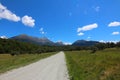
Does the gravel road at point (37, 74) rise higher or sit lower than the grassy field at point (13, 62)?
lower

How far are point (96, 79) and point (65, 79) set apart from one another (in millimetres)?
2147

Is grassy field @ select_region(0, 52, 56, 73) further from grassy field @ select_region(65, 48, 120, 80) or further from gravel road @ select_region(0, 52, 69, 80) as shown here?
grassy field @ select_region(65, 48, 120, 80)

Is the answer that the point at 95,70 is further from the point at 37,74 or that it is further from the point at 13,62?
the point at 13,62

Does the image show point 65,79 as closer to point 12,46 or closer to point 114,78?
point 114,78

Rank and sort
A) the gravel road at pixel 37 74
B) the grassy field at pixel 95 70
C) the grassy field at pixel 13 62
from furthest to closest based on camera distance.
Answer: the grassy field at pixel 13 62 → the gravel road at pixel 37 74 → the grassy field at pixel 95 70

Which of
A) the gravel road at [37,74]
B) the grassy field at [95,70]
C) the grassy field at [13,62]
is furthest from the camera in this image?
the grassy field at [13,62]

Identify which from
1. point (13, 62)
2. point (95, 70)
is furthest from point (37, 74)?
point (13, 62)

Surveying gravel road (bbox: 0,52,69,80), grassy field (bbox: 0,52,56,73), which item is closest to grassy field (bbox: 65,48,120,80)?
gravel road (bbox: 0,52,69,80)

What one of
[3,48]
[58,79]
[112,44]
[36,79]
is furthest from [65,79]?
[3,48]

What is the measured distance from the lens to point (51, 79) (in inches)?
582

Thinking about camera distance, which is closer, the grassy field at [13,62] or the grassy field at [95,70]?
the grassy field at [95,70]

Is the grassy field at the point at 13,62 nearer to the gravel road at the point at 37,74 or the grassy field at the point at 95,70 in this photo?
the gravel road at the point at 37,74

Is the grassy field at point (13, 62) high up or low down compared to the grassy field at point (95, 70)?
up

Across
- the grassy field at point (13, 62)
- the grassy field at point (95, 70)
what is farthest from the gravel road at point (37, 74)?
the grassy field at point (13, 62)
